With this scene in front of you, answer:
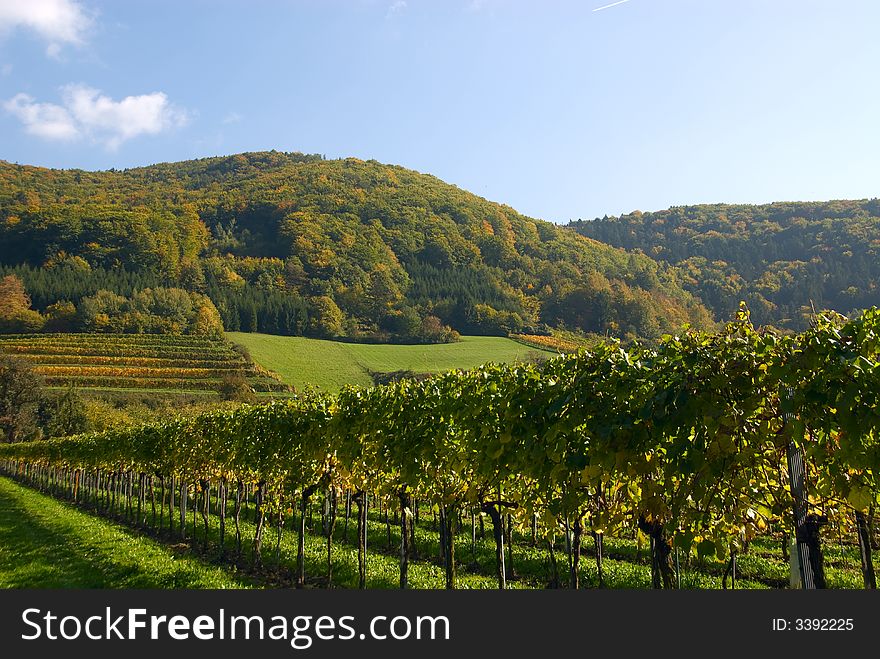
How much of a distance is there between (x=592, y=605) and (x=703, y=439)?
1.51 meters

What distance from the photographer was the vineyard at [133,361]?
89144 millimetres

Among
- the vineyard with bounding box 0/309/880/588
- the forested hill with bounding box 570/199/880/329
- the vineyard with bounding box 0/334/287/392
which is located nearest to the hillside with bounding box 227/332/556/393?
the vineyard with bounding box 0/334/287/392

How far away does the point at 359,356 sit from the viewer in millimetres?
108938

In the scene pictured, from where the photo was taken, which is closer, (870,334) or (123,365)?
(870,334)

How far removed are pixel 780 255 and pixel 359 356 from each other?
110735 mm

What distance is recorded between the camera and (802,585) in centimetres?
500

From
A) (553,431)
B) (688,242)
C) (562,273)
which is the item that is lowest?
(553,431)

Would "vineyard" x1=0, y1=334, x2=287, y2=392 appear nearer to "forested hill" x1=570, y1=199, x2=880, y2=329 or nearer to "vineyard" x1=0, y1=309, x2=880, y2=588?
"vineyard" x1=0, y1=309, x2=880, y2=588

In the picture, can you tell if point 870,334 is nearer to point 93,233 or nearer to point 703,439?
point 703,439

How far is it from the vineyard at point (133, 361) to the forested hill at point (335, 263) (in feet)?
29.8

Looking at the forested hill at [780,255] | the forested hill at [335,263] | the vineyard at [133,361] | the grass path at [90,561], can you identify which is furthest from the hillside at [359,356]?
the grass path at [90,561]

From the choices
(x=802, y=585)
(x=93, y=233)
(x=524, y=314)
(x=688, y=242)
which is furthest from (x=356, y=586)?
(x=688, y=242)

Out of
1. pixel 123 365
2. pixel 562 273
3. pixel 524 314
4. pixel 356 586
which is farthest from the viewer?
pixel 562 273

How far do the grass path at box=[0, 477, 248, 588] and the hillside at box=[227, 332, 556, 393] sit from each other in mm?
69370
